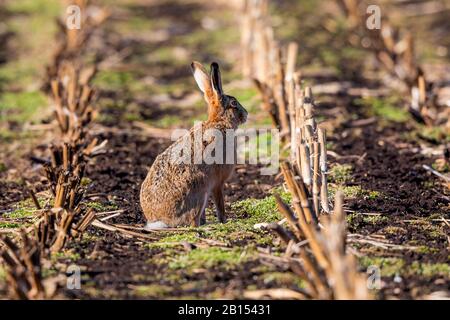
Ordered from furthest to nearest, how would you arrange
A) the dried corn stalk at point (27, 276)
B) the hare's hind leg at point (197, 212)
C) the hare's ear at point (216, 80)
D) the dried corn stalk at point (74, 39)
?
the dried corn stalk at point (74, 39), the hare's ear at point (216, 80), the hare's hind leg at point (197, 212), the dried corn stalk at point (27, 276)

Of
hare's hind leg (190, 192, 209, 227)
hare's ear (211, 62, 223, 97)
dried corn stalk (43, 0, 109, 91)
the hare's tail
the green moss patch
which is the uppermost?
dried corn stalk (43, 0, 109, 91)

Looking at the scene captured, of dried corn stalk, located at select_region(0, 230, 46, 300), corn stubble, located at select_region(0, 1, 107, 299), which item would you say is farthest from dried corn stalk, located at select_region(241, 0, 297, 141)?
dried corn stalk, located at select_region(0, 230, 46, 300)

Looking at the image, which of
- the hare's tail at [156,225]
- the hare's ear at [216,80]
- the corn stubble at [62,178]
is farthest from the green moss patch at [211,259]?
the hare's ear at [216,80]

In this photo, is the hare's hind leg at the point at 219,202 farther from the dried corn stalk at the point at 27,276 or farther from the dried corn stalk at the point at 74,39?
the dried corn stalk at the point at 74,39

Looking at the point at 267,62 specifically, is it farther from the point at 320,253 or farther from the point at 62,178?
the point at 320,253

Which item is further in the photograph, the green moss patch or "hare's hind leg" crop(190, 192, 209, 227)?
"hare's hind leg" crop(190, 192, 209, 227)

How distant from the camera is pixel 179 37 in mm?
16391

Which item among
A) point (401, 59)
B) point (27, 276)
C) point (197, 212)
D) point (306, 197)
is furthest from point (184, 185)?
point (401, 59)

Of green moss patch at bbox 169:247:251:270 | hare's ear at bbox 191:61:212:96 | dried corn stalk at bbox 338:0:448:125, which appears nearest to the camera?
green moss patch at bbox 169:247:251:270

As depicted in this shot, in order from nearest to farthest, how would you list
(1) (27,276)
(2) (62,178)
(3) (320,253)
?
1. (3) (320,253)
2. (1) (27,276)
3. (2) (62,178)

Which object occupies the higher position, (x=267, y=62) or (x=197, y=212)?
(x=267, y=62)

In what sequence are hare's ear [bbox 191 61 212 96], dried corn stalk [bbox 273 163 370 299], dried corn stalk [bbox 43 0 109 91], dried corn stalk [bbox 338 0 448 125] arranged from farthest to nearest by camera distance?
dried corn stalk [bbox 43 0 109 91] < dried corn stalk [bbox 338 0 448 125] < hare's ear [bbox 191 61 212 96] < dried corn stalk [bbox 273 163 370 299]

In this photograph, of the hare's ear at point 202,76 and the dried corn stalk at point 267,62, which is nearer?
the hare's ear at point 202,76

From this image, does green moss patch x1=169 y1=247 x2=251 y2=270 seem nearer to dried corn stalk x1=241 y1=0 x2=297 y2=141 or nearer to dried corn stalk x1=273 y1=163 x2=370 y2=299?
dried corn stalk x1=273 y1=163 x2=370 y2=299
